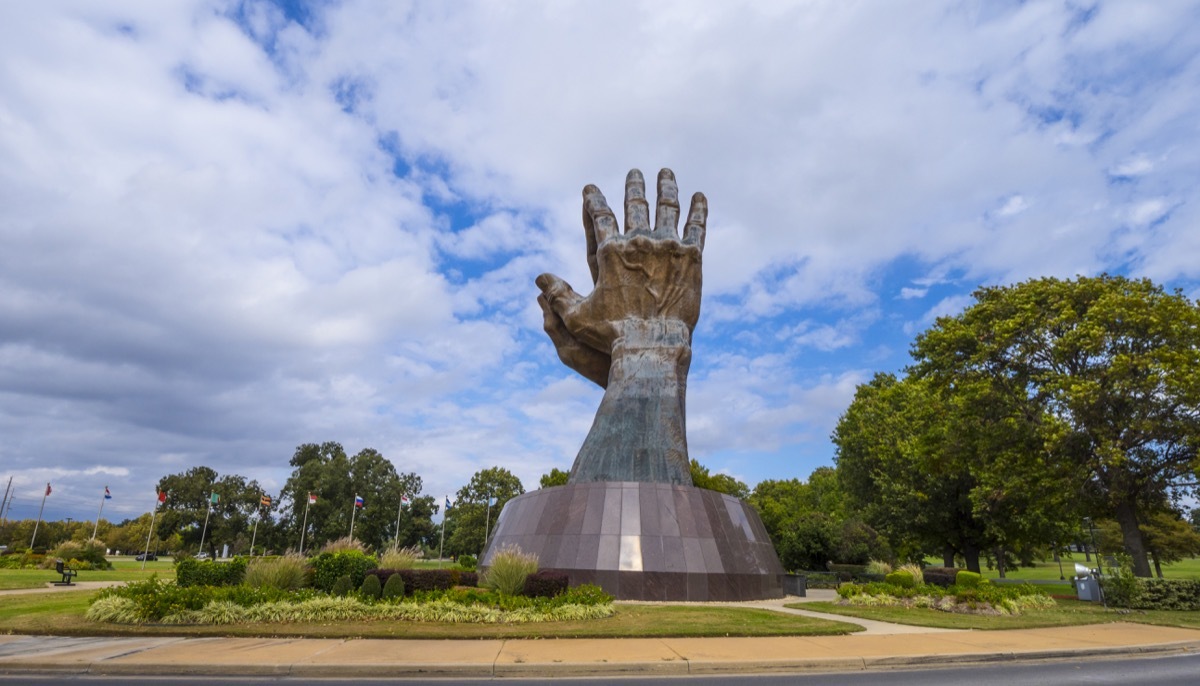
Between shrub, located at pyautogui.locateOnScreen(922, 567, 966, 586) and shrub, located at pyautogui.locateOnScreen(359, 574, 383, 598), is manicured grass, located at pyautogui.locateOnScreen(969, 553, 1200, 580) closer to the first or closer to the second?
shrub, located at pyautogui.locateOnScreen(922, 567, 966, 586)

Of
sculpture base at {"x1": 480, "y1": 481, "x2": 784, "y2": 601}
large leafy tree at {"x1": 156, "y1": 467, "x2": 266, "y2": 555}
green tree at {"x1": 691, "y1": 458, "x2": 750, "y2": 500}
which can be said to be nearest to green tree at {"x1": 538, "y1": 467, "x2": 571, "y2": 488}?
green tree at {"x1": 691, "y1": 458, "x2": 750, "y2": 500}

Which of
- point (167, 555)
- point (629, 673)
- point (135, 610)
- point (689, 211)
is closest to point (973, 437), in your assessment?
point (689, 211)

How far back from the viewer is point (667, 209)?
2684 cm

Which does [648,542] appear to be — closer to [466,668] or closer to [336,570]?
[336,570]

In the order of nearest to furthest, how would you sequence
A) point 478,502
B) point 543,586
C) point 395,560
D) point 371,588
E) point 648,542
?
point 371,588 → point 543,586 → point 395,560 → point 648,542 → point 478,502

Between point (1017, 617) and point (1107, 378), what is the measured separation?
33.4 feet

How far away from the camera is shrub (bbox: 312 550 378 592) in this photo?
14.5m

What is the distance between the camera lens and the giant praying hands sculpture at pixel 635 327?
2205 centimetres

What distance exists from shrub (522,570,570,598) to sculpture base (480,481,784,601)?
2525 millimetres

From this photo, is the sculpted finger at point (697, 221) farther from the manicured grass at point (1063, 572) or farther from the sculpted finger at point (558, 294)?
the manicured grass at point (1063, 572)

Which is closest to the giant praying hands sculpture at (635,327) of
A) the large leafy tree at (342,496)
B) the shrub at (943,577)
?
the shrub at (943,577)

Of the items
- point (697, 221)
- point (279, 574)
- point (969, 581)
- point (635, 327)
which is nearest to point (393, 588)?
point (279, 574)

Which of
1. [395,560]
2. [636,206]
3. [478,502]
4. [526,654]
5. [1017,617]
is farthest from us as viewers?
[478,502]

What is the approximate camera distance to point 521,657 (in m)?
9.52
